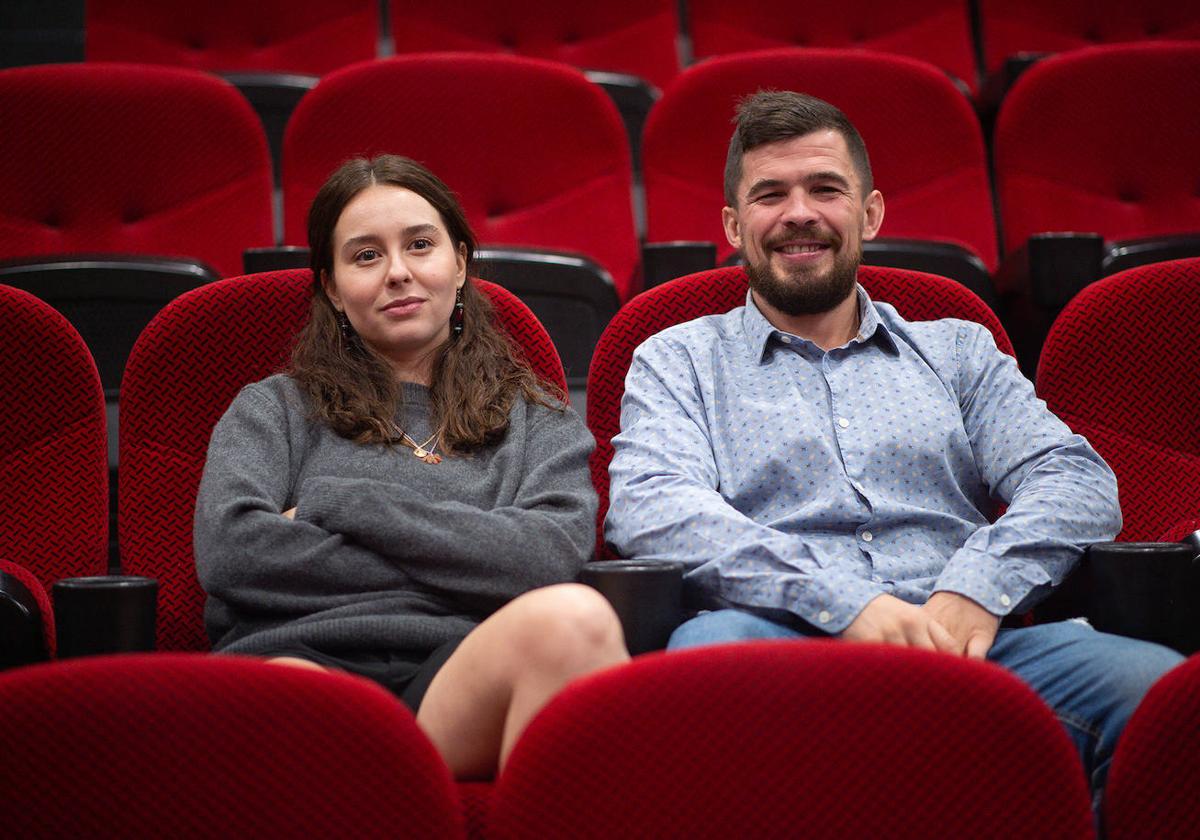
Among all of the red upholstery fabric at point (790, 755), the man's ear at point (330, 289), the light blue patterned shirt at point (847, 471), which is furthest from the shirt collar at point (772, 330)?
the red upholstery fabric at point (790, 755)

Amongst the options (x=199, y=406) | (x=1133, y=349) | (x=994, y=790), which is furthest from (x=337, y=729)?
(x=1133, y=349)

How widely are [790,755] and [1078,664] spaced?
21 centimetres

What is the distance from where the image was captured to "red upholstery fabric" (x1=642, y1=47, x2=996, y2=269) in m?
1.04

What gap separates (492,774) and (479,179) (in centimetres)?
61

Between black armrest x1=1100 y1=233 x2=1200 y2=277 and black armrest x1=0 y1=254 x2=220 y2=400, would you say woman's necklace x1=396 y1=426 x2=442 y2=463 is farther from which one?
black armrest x1=1100 y1=233 x2=1200 y2=277

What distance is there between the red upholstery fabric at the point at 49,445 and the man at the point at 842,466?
0.26 metres

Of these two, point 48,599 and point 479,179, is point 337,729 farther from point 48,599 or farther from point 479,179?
point 479,179

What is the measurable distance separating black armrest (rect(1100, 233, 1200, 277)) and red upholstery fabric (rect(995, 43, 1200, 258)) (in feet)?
0.60

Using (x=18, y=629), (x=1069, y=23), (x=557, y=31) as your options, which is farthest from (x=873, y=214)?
(x=1069, y=23)

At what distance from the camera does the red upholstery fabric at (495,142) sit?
0.99 metres

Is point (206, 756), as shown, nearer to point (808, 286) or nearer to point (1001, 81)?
point (808, 286)

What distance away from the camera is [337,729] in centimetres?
39

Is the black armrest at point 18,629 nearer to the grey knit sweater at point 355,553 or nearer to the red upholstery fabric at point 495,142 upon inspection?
the grey knit sweater at point 355,553

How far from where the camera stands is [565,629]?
A: 0.48 meters
